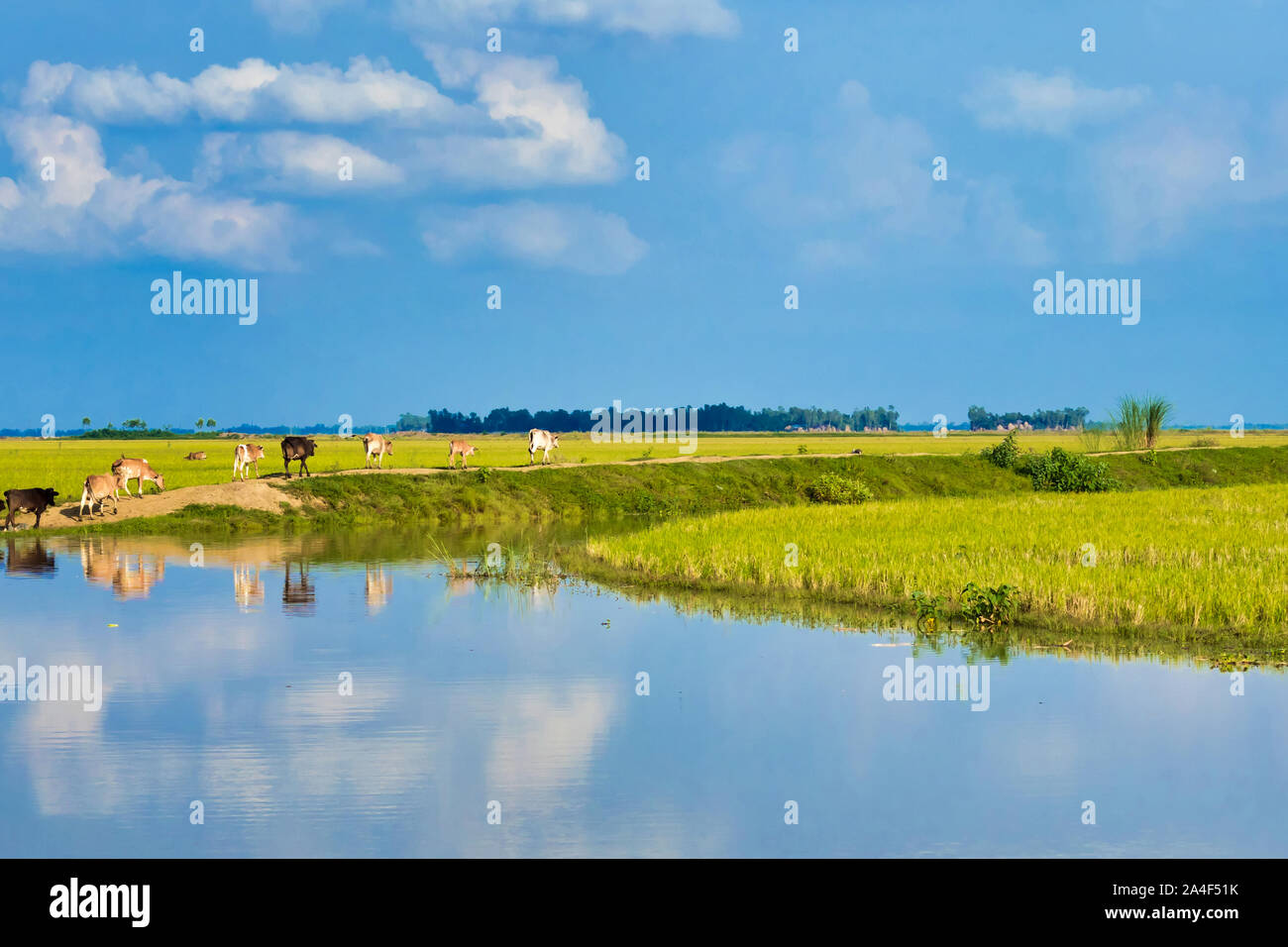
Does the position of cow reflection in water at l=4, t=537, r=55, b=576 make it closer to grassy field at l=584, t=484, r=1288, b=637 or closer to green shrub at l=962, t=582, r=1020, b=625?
grassy field at l=584, t=484, r=1288, b=637

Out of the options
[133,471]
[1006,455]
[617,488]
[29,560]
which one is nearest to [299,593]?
[29,560]

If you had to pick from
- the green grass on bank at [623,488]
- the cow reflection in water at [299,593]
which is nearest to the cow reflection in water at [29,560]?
the green grass on bank at [623,488]

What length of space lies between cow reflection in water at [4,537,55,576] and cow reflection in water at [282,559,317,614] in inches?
196

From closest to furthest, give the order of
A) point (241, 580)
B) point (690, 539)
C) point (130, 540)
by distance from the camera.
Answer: point (241, 580) → point (690, 539) → point (130, 540)

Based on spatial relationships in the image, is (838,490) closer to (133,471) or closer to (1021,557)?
(1021,557)

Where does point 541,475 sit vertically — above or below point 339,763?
above

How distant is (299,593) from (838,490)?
26178 mm

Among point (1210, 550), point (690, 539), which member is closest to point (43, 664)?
point (690, 539)

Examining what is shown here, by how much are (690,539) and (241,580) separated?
9.50 metres

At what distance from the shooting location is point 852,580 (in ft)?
65.8

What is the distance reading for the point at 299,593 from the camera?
68.2 ft

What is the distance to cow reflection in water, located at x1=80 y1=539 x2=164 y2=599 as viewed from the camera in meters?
21.2
